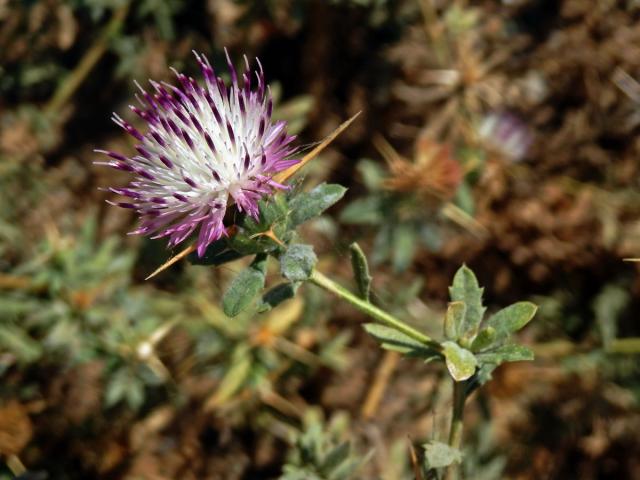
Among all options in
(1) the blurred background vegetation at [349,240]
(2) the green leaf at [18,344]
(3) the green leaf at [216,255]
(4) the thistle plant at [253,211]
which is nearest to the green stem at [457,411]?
(4) the thistle plant at [253,211]

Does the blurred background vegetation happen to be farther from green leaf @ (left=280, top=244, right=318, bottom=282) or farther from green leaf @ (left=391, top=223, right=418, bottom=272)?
green leaf @ (left=280, top=244, right=318, bottom=282)

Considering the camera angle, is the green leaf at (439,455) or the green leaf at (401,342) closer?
the green leaf at (439,455)

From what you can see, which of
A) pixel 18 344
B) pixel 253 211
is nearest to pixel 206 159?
pixel 253 211

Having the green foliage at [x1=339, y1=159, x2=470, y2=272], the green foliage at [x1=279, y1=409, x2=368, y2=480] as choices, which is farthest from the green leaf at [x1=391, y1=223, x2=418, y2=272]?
the green foliage at [x1=279, y1=409, x2=368, y2=480]

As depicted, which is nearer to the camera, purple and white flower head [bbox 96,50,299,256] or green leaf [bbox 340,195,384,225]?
purple and white flower head [bbox 96,50,299,256]

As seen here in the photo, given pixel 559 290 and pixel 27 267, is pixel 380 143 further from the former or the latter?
pixel 27 267

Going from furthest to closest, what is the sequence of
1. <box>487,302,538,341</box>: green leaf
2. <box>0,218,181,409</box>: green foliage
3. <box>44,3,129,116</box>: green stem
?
A: <box>44,3,129,116</box>: green stem → <box>0,218,181,409</box>: green foliage → <box>487,302,538,341</box>: green leaf

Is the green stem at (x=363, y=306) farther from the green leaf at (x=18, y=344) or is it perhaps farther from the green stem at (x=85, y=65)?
the green stem at (x=85, y=65)
